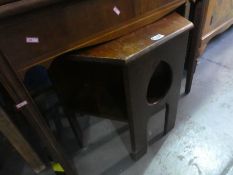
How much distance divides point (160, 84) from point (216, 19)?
0.78m

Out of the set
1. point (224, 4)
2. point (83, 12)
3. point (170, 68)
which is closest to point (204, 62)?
point (224, 4)

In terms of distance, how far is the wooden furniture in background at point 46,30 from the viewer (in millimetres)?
573

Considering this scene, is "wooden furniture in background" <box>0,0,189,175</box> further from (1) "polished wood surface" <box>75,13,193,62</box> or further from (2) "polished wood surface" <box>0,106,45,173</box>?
(2) "polished wood surface" <box>0,106,45,173</box>

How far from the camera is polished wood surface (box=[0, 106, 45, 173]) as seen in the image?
835mm

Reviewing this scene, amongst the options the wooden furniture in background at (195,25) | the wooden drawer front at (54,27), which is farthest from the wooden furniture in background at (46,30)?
the wooden furniture in background at (195,25)

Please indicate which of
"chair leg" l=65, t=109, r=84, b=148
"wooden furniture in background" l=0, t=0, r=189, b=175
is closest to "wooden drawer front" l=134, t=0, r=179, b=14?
"wooden furniture in background" l=0, t=0, r=189, b=175

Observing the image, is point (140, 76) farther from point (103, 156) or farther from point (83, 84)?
point (103, 156)

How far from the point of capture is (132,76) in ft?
2.47

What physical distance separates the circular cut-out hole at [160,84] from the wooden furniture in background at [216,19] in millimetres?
499

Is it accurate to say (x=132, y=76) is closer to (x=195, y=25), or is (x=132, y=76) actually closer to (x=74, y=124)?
(x=74, y=124)

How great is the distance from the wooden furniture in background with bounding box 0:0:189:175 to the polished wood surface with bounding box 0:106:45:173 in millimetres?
172

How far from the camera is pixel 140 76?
2.58ft

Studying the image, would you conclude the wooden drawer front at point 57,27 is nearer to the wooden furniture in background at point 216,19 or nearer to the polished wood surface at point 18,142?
the polished wood surface at point 18,142

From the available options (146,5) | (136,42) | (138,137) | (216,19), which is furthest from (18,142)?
(216,19)
